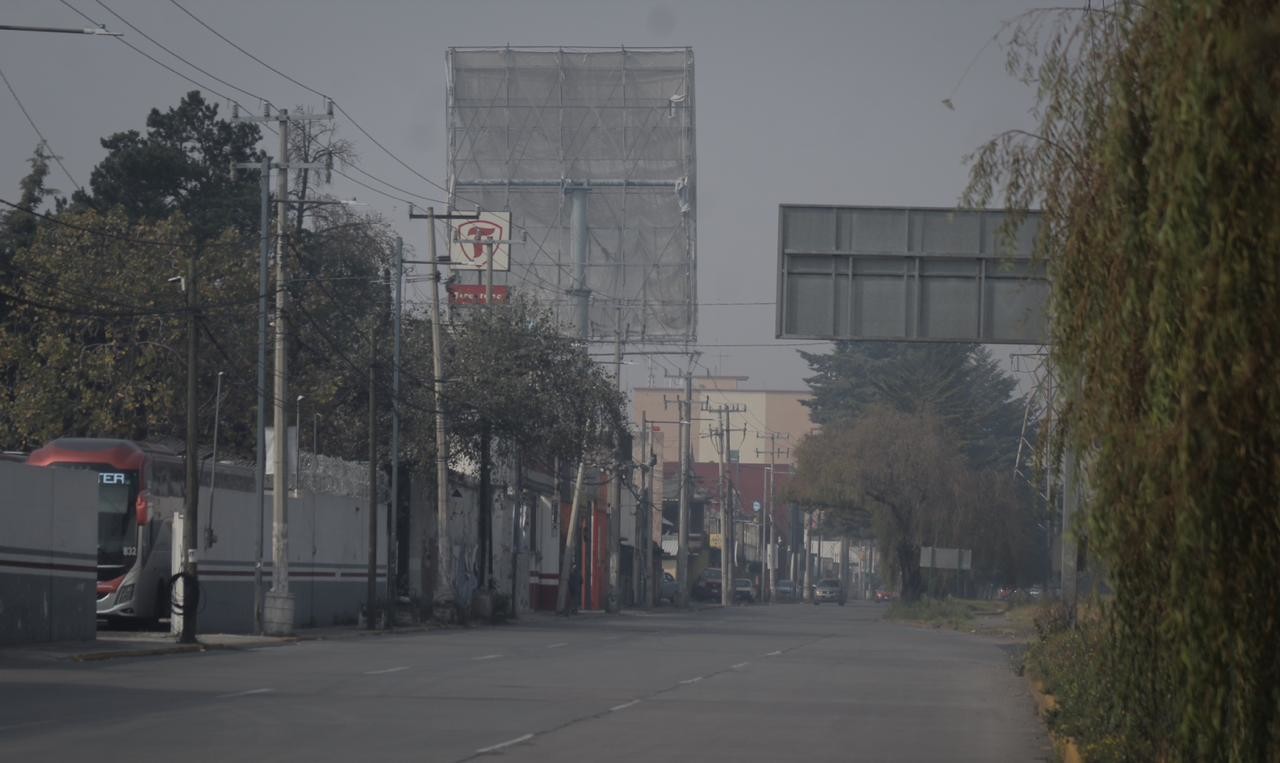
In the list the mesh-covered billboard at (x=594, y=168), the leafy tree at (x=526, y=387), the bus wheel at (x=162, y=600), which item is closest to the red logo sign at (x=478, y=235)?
the mesh-covered billboard at (x=594, y=168)

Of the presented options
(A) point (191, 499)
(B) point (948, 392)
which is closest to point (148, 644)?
(A) point (191, 499)

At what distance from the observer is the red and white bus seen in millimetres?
36188

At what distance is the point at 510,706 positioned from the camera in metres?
19.8

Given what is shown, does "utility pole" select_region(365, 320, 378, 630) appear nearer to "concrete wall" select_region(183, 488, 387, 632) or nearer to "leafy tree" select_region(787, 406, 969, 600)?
"concrete wall" select_region(183, 488, 387, 632)

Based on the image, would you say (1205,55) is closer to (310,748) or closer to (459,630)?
(310,748)

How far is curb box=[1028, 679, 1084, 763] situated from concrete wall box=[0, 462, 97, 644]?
644 inches

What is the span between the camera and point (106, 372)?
50.3m

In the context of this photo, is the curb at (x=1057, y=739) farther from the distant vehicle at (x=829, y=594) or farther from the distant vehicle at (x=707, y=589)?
the distant vehicle at (x=829, y=594)

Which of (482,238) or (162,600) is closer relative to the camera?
(162,600)

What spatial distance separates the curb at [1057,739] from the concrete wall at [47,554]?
53.7 ft

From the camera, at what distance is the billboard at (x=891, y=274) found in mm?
25969

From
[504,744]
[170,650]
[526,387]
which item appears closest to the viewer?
[504,744]

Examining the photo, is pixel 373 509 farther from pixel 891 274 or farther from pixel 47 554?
pixel 891 274

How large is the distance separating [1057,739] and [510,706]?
6.61 m
